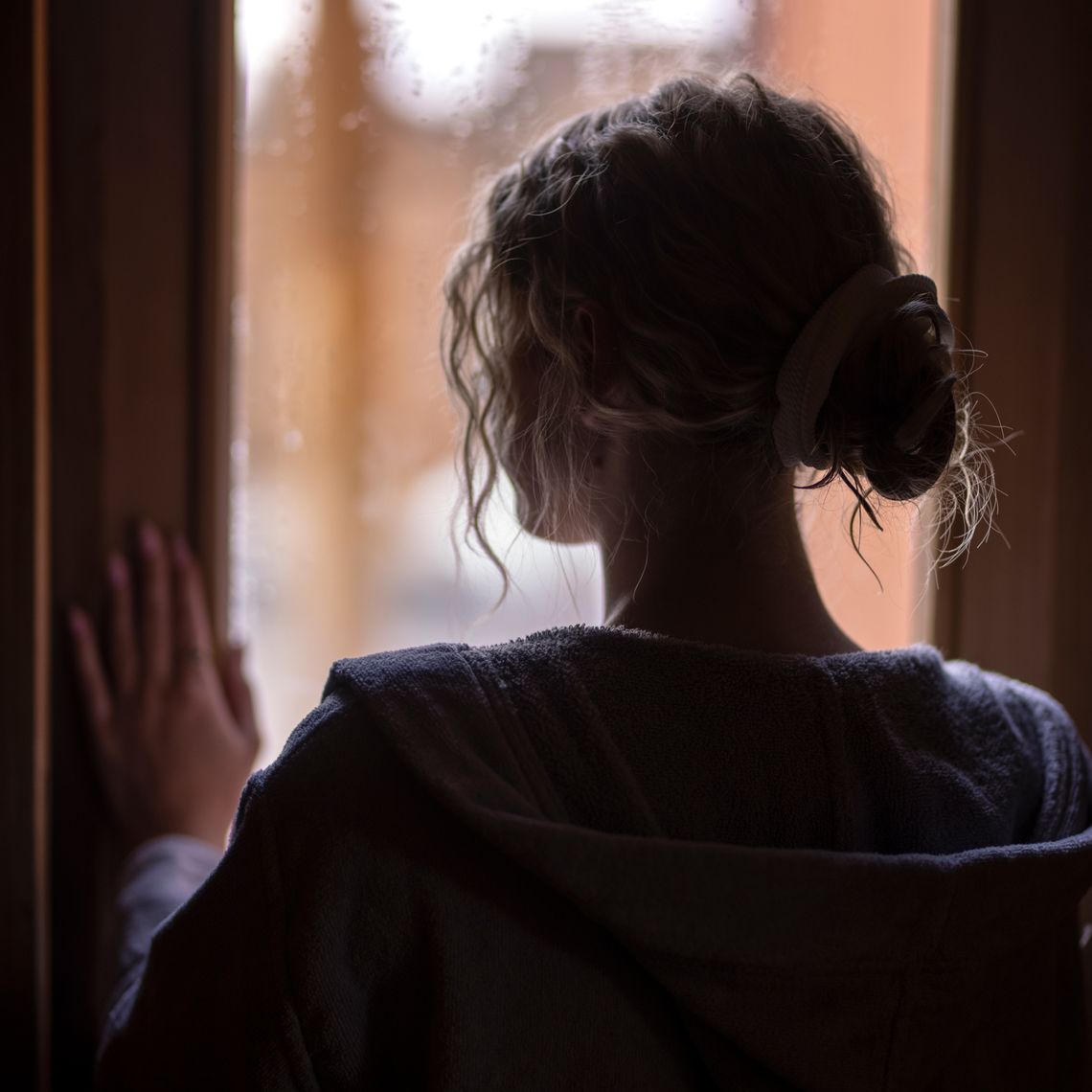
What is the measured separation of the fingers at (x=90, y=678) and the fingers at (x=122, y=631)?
0.02 metres

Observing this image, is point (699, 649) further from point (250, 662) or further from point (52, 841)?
point (52, 841)

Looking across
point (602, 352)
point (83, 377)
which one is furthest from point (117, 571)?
point (602, 352)

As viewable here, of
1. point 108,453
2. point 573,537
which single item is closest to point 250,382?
point 108,453

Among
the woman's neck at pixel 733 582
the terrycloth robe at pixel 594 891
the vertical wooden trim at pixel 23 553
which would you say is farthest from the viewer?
the vertical wooden trim at pixel 23 553

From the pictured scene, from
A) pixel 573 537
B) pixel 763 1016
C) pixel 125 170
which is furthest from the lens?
pixel 125 170

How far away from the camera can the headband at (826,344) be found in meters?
0.52

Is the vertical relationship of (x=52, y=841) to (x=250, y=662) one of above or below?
below

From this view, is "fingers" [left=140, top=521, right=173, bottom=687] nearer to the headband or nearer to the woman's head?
the woman's head

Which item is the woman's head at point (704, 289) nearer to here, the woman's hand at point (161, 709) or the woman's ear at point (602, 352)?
the woman's ear at point (602, 352)

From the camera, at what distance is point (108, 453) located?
0.87 metres

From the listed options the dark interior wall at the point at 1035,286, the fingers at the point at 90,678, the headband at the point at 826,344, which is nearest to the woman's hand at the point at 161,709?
the fingers at the point at 90,678

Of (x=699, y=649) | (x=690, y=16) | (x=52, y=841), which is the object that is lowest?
(x=52, y=841)

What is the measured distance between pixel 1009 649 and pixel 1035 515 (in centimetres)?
13

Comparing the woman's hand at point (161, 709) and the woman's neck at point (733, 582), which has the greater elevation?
the woman's neck at point (733, 582)
